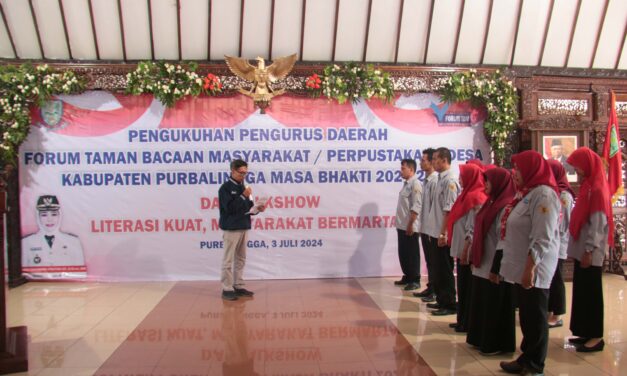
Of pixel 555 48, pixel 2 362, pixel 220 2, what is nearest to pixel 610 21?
pixel 555 48

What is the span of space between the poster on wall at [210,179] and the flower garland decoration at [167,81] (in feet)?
0.58

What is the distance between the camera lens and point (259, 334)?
13.0 feet

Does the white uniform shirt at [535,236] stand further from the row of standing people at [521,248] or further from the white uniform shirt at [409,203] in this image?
the white uniform shirt at [409,203]

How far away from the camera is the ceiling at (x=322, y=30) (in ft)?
19.0

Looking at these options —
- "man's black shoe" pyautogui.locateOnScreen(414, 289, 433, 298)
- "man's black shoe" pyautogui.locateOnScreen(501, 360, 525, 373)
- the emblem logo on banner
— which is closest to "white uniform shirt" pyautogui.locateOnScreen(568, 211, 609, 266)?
"man's black shoe" pyautogui.locateOnScreen(501, 360, 525, 373)

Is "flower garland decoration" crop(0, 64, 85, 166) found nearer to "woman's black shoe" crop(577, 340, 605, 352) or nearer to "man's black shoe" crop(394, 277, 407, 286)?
"man's black shoe" crop(394, 277, 407, 286)

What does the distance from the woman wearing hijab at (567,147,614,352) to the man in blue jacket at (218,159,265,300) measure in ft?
9.19

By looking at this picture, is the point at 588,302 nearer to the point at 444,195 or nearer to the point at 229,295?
the point at 444,195

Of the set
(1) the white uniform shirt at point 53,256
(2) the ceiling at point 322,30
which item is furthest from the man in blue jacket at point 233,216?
(1) the white uniform shirt at point 53,256

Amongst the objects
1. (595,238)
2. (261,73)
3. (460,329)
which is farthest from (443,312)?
(261,73)

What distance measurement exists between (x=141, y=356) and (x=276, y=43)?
3.96 metres

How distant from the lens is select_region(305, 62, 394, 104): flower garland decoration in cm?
589

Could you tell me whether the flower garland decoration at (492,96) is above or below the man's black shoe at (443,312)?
above

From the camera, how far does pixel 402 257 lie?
18.2 ft
